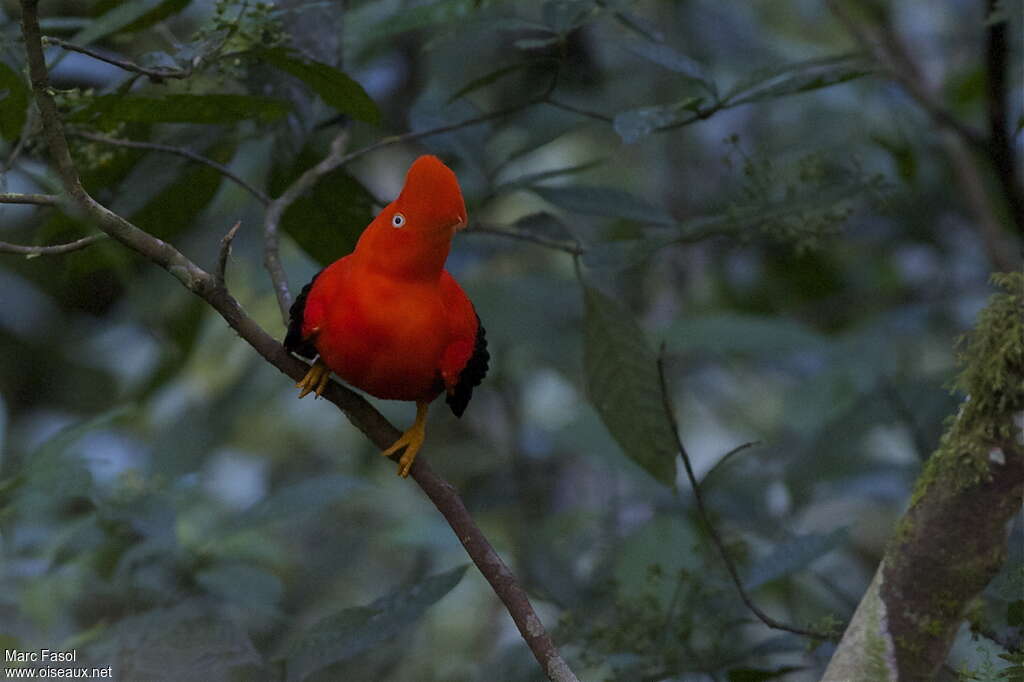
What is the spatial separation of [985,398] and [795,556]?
2.44ft

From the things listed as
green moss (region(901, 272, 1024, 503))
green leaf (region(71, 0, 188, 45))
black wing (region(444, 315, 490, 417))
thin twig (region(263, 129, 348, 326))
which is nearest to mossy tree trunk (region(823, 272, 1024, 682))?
green moss (region(901, 272, 1024, 503))

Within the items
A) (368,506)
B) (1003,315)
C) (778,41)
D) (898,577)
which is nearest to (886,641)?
(898,577)

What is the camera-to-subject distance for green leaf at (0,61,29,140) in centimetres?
188

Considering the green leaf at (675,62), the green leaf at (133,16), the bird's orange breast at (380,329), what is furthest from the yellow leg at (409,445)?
the green leaf at (133,16)

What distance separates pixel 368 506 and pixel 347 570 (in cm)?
91

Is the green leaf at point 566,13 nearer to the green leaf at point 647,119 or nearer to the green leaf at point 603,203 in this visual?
the green leaf at point 647,119

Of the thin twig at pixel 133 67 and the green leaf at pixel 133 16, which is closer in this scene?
the thin twig at pixel 133 67

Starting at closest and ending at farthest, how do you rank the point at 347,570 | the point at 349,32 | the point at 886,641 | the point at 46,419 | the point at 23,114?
the point at 886,641 < the point at 23,114 < the point at 349,32 < the point at 347,570 < the point at 46,419

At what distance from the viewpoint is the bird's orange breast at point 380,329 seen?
1697 millimetres

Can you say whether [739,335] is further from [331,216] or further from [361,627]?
[361,627]

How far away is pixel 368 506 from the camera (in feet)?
17.0

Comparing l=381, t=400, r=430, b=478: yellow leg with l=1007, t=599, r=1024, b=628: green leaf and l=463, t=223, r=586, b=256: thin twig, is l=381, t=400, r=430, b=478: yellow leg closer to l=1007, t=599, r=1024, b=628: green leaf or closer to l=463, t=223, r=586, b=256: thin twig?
l=463, t=223, r=586, b=256: thin twig

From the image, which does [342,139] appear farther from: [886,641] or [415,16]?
[886,641]

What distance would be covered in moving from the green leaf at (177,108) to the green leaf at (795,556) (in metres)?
1.33
